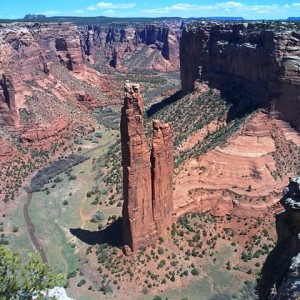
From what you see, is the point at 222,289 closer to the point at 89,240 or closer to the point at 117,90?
the point at 89,240

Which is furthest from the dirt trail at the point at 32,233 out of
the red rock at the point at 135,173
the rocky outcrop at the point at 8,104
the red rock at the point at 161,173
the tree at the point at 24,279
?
the tree at the point at 24,279

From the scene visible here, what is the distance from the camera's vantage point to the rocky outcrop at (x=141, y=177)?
139ft

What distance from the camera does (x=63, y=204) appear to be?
62.1m

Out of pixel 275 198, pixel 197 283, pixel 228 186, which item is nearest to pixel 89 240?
pixel 197 283

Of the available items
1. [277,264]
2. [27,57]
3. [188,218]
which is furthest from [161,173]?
[27,57]

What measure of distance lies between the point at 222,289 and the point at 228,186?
13.2m

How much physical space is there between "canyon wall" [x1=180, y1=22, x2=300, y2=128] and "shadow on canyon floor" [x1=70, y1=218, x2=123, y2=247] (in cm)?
2565

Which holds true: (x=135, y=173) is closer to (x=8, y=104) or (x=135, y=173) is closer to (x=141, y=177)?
(x=141, y=177)

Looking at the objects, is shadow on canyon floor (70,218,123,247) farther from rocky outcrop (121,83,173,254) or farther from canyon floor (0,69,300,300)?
rocky outcrop (121,83,173,254)

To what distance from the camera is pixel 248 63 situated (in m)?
68.7

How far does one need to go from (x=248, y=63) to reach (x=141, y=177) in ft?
111

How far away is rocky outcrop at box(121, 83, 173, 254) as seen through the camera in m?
42.2

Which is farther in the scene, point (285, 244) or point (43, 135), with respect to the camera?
point (43, 135)

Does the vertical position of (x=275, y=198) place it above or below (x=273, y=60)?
below
